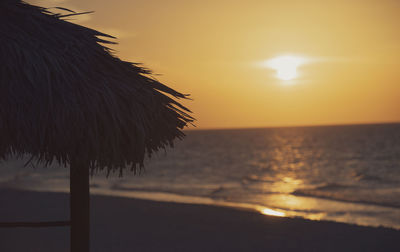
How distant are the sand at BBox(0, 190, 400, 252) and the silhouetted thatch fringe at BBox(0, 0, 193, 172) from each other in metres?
4.70

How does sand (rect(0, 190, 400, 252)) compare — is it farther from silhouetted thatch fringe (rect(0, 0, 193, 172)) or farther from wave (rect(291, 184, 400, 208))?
wave (rect(291, 184, 400, 208))

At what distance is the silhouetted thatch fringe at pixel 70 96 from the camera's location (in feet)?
13.6

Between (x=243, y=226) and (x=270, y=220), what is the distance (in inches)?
45.5

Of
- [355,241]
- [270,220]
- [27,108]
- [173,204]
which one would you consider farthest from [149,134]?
[173,204]

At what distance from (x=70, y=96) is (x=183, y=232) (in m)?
7.20

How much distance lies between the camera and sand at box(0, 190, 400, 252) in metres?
9.26

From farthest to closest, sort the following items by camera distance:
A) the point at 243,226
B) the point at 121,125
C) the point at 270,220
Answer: the point at 270,220
the point at 243,226
the point at 121,125

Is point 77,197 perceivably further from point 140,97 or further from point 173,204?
point 173,204

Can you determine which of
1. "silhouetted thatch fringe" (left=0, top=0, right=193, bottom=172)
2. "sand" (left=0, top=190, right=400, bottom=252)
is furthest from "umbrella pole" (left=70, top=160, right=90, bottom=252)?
"sand" (left=0, top=190, right=400, bottom=252)

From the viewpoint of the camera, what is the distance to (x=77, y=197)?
4492 mm

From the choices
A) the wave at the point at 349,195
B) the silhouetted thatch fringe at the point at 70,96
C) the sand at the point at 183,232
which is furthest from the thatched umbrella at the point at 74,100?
the wave at the point at 349,195

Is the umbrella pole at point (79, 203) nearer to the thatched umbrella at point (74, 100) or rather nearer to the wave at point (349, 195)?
the thatched umbrella at point (74, 100)

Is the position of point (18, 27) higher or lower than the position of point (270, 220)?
higher

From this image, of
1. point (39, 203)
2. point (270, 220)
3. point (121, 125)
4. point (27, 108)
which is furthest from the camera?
point (39, 203)
